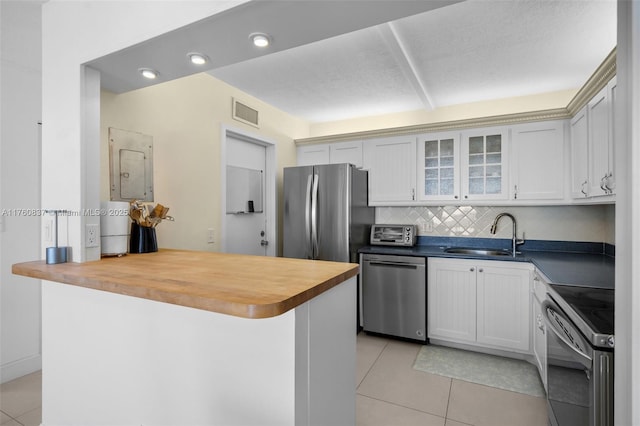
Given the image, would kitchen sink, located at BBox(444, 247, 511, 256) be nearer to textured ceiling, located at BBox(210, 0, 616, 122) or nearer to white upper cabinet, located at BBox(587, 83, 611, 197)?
white upper cabinet, located at BBox(587, 83, 611, 197)

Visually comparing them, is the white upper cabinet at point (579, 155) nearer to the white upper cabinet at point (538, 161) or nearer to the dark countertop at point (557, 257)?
the white upper cabinet at point (538, 161)

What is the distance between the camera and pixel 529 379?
2410 millimetres

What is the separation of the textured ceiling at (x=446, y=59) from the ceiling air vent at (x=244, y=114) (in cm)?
17

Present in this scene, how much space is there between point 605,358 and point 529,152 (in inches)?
93.4

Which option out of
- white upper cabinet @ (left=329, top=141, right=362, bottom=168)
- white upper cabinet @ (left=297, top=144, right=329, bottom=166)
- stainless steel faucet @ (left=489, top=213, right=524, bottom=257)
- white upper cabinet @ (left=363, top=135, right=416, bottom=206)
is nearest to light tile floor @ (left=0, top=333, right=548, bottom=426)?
stainless steel faucet @ (left=489, top=213, right=524, bottom=257)

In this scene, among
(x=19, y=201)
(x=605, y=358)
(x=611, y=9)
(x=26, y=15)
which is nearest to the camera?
(x=605, y=358)

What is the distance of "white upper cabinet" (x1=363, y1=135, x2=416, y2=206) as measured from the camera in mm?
3451

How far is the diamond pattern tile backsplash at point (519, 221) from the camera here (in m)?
2.93

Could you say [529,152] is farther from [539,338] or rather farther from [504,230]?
[539,338]

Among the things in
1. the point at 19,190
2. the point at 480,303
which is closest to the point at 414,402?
the point at 480,303

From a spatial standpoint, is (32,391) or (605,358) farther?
(32,391)

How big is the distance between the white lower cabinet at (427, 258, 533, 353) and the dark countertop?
0.37 ft

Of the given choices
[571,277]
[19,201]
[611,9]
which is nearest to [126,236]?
[19,201]

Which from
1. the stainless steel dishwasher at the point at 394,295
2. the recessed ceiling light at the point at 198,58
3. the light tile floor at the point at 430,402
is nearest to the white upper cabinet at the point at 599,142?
the stainless steel dishwasher at the point at 394,295
